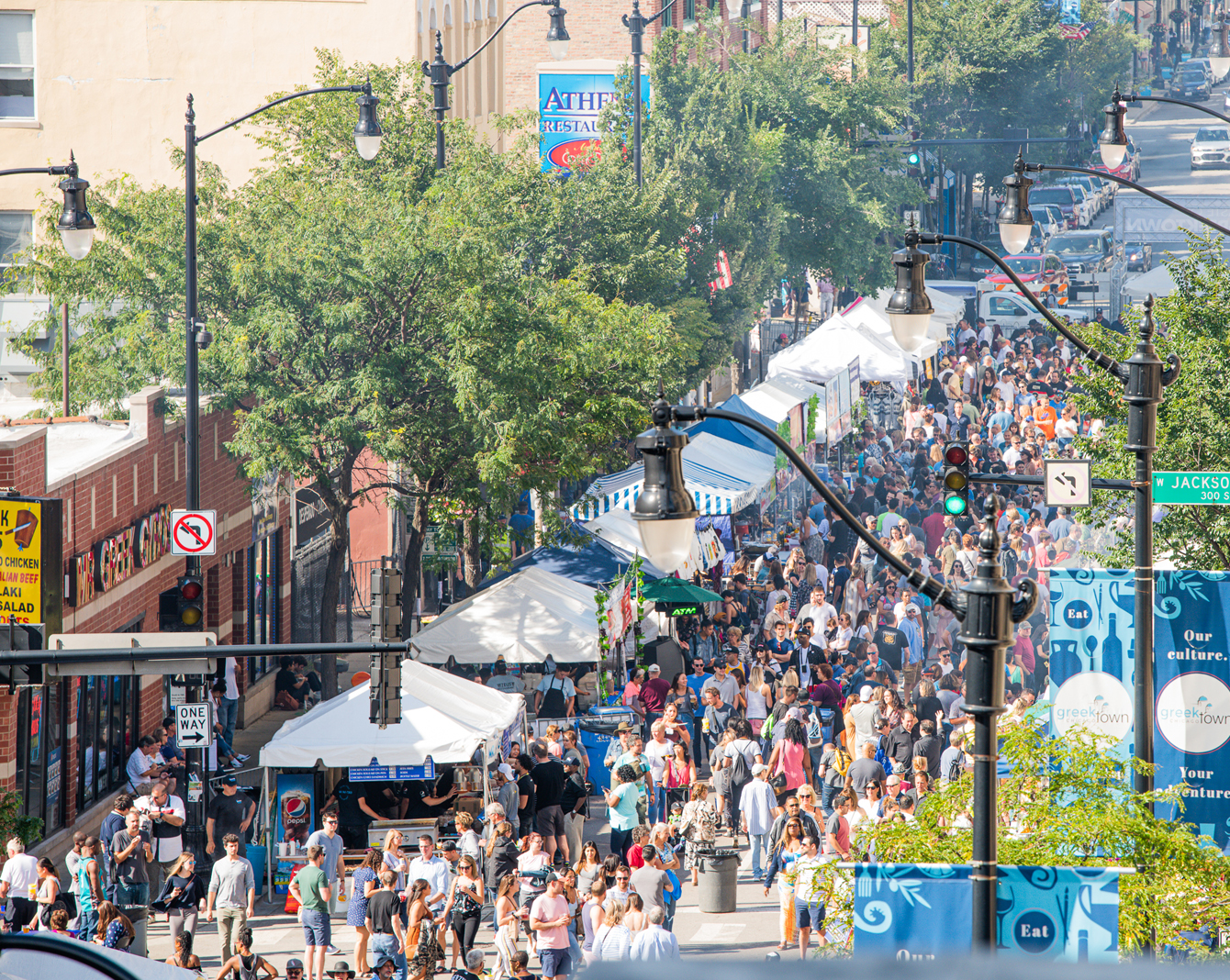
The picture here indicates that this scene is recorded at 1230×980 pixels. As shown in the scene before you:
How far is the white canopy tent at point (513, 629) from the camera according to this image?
2066cm

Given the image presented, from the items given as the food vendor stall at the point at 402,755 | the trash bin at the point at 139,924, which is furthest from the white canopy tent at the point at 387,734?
the trash bin at the point at 139,924

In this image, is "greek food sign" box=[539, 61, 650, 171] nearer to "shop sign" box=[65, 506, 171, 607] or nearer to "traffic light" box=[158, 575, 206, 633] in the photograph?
"shop sign" box=[65, 506, 171, 607]

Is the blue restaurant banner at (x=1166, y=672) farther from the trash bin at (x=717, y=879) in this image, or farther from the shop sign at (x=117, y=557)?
the shop sign at (x=117, y=557)

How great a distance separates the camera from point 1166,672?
10812 millimetres

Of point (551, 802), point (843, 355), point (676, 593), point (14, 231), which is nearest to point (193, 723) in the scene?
point (551, 802)

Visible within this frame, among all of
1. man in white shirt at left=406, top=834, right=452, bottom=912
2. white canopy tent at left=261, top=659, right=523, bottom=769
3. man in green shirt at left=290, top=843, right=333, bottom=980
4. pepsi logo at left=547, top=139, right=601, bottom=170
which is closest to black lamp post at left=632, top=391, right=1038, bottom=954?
man in white shirt at left=406, top=834, right=452, bottom=912

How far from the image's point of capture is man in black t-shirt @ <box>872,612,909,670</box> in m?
21.3

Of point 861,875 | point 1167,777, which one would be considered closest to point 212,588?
point 1167,777

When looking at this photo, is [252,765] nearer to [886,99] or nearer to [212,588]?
[212,588]

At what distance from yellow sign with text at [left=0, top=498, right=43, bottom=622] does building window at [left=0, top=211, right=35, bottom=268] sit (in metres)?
17.8

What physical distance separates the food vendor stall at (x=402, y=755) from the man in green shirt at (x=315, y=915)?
1.86 m

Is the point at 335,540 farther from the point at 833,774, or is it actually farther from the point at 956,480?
the point at 956,480

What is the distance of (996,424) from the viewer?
114 feet

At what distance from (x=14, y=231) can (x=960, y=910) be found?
3049 cm
